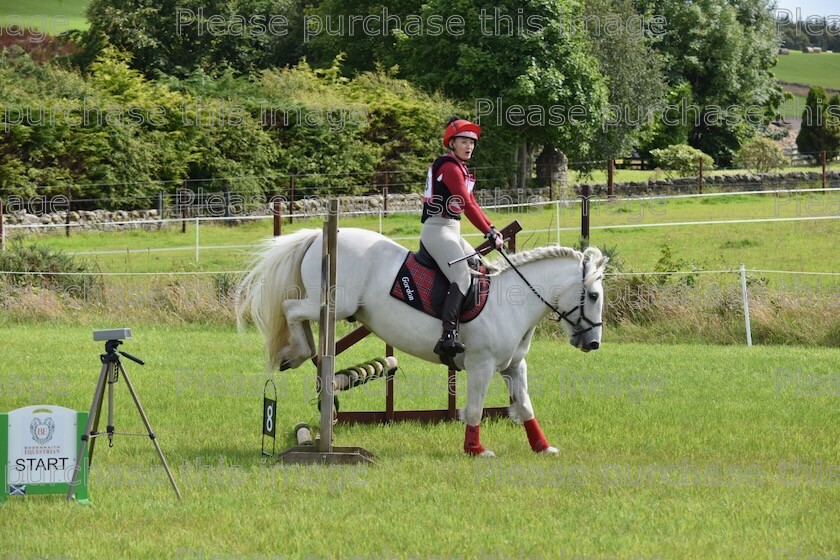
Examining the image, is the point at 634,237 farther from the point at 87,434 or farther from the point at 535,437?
the point at 87,434

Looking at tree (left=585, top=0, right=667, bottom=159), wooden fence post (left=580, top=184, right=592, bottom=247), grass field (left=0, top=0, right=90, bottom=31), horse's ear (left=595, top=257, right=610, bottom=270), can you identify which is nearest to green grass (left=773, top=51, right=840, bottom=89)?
tree (left=585, top=0, right=667, bottom=159)

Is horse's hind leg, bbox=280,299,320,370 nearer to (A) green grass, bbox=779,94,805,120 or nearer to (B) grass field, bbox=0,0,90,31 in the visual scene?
(B) grass field, bbox=0,0,90,31

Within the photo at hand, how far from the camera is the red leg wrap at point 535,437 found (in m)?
8.97

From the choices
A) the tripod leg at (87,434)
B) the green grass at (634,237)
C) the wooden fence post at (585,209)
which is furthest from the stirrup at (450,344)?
the green grass at (634,237)

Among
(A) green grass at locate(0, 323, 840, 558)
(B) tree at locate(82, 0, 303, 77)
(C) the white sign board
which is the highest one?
(B) tree at locate(82, 0, 303, 77)

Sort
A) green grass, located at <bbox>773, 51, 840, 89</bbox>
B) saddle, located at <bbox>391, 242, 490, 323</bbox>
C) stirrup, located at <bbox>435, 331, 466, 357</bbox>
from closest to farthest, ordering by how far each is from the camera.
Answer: stirrup, located at <bbox>435, 331, 466, 357</bbox> < saddle, located at <bbox>391, 242, 490, 323</bbox> < green grass, located at <bbox>773, 51, 840, 89</bbox>

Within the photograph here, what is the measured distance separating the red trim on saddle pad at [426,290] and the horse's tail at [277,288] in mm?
838

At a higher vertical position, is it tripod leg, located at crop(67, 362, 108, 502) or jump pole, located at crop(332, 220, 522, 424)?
tripod leg, located at crop(67, 362, 108, 502)

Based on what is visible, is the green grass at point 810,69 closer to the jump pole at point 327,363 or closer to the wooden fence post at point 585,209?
the wooden fence post at point 585,209

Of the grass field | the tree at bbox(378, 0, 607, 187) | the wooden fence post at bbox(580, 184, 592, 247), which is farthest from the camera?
the grass field

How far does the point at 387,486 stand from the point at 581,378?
5341 mm

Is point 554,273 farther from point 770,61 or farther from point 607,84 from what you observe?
point 770,61

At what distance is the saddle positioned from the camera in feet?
28.7

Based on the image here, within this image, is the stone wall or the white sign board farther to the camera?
the stone wall
